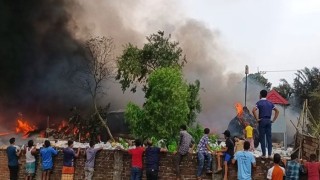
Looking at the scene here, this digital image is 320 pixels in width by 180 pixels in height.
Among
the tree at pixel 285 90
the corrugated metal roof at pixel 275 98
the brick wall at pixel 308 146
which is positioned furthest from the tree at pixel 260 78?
the brick wall at pixel 308 146

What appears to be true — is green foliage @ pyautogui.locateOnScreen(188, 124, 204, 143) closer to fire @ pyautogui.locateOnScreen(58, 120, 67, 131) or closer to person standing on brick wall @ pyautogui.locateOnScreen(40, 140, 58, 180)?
fire @ pyautogui.locateOnScreen(58, 120, 67, 131)

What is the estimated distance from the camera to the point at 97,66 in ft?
133

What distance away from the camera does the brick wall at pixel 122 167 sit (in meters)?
12.1

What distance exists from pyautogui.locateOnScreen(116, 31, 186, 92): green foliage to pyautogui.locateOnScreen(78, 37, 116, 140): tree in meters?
2.63

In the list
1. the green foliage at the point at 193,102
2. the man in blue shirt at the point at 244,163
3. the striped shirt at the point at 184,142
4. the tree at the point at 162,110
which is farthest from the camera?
the green foliage at the point at 193,102

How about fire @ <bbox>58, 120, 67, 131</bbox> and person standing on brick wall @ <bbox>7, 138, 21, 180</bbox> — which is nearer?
person standing on brick wall @ <bbox>7, 138, 21, 180</bbox>

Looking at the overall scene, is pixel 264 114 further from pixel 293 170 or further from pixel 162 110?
pixel 162 110

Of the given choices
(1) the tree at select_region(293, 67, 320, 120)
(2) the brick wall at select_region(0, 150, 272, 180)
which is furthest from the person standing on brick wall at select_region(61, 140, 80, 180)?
(1) the tree at select_region(293, 67, 320, 120)

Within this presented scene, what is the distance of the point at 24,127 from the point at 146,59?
37.2ft

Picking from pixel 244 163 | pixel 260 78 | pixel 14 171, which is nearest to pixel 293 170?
pixel 244 163

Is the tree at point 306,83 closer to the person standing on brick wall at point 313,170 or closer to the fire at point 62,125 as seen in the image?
the fire at point 62,125

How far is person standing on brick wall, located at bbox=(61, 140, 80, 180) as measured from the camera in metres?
14.0

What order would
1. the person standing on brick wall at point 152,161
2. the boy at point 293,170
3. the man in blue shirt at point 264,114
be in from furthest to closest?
the person standing on brick wall at point 152,161 < the man in blue shirt at point 264,114 < the boy at point 293,170

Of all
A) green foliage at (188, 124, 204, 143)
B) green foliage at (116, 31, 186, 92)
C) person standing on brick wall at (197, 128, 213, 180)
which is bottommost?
person standing on brick wall at (197, 128, 213, 180)
